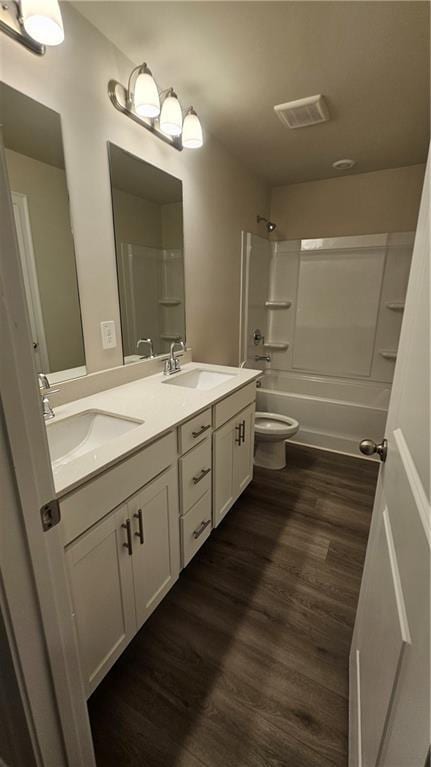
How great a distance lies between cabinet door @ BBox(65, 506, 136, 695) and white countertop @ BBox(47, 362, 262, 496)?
0.60 feet

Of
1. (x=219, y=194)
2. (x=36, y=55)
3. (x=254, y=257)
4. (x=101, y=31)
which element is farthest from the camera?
(x=254, y=257)

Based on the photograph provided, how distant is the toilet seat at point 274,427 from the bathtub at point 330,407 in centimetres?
51

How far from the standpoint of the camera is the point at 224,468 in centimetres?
172

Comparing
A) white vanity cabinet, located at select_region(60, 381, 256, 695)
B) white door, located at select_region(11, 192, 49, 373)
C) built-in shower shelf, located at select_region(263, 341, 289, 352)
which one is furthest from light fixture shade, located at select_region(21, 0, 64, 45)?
built-in shower shelf, located at select_region(263, 341, 289, 352)

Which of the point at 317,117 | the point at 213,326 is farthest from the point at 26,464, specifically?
the point at 317,117

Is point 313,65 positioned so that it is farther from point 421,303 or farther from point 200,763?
point 200,763

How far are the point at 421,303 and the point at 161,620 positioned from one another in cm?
151

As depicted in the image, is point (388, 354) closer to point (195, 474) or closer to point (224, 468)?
point (224, 468)

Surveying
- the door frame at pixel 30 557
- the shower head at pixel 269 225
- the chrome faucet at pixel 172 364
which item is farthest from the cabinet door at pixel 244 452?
the shower head at pixel 269 225

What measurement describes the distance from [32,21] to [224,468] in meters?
1.85

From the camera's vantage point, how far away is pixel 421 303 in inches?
26.8

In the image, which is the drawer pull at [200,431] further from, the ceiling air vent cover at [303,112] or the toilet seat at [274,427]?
the ceiling air vent cover at [303,112]

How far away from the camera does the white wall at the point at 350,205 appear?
259 cm

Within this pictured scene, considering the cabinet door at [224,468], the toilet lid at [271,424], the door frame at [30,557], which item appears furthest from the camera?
the toilet lid at [271,424]
